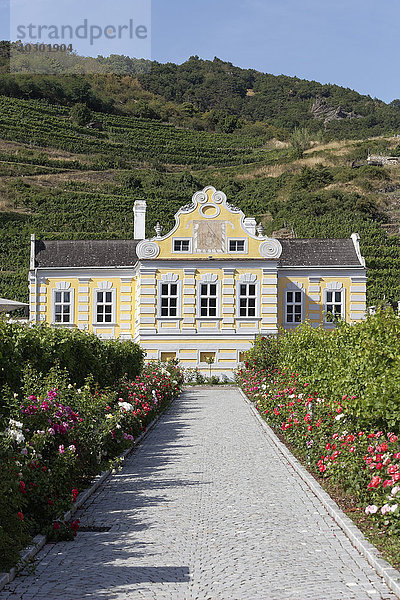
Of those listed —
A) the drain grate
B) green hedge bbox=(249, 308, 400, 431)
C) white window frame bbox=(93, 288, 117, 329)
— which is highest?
white window frame bbox=(93, 288, 117, 329)

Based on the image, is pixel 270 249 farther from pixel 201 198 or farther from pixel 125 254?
pixel 125 254

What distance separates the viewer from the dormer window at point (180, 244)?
114 ft

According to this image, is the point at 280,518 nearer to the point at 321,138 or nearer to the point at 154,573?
the point at 154,573

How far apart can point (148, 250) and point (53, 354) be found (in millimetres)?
22417

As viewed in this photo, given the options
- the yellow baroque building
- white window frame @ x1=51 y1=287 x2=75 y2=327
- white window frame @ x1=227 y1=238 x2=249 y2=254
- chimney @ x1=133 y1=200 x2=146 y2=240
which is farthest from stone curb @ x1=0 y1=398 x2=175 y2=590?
chimney @ x1=133 y1=200 x2=146 y2=240

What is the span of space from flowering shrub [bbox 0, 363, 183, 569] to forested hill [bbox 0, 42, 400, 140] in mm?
109993

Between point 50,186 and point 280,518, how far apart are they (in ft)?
241

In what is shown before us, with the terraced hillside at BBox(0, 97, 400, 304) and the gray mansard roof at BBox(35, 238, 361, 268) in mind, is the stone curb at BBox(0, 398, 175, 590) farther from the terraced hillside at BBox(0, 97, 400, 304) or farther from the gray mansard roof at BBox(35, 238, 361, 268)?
the terraced hillside at BBox(0, 97, 400, 304)

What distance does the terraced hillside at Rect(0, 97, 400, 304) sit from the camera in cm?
5825

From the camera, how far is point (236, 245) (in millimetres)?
34938

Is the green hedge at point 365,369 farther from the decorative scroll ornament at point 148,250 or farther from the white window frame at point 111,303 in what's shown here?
the white window frame at point 111,303

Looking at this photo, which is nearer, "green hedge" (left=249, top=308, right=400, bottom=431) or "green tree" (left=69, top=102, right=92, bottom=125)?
"green hedge" (left=249, top=308, right=400, bottom=431)

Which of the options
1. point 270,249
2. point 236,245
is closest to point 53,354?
Answer: point 236,245

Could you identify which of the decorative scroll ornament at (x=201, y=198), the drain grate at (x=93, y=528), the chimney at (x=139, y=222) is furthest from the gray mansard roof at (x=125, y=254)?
the drain grate at (x=93, y=528)
